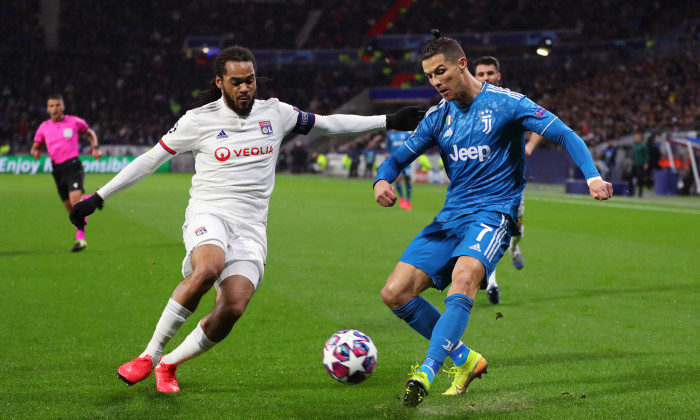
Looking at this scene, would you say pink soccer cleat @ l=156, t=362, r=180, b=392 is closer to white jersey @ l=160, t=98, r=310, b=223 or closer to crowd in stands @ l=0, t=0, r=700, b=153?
white jersey @ l=160, t=98, r=310, b=223

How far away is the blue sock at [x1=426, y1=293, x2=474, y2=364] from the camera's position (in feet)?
14.9

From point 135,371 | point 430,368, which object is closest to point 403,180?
point 135,371

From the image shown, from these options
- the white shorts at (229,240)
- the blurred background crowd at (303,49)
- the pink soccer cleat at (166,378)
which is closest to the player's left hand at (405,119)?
the white shorts at (229,240)

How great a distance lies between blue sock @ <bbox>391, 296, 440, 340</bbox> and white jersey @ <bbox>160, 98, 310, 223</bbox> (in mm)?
1159

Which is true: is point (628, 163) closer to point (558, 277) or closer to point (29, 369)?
point (558, 277)

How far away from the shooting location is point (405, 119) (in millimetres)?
5781

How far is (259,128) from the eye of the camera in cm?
540

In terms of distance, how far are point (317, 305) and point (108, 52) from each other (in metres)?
49.6

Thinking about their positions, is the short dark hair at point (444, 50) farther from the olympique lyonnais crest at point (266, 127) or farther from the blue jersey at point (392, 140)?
the blue jersey at point (392, 140)

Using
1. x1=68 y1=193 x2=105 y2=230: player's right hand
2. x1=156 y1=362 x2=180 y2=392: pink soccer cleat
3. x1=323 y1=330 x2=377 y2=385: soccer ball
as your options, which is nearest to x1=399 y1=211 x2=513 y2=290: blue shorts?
x1=323 y1=330 x2=377 y2=385: soccer ball

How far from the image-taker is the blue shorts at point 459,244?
15.9 feet

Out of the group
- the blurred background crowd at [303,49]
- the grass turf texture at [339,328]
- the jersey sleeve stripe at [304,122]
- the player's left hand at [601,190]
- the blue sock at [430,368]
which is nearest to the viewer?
the blue sock at [430,368]

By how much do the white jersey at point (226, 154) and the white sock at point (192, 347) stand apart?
0.81 metres

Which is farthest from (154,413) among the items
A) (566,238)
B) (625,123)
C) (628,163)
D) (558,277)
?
(625,123)
